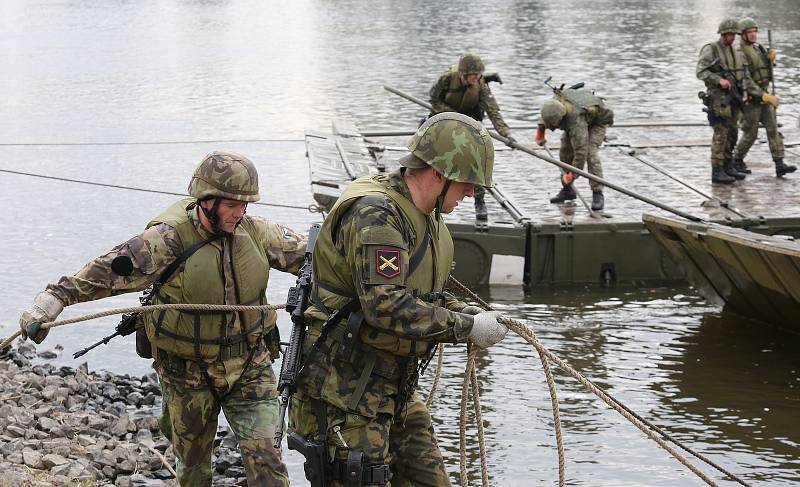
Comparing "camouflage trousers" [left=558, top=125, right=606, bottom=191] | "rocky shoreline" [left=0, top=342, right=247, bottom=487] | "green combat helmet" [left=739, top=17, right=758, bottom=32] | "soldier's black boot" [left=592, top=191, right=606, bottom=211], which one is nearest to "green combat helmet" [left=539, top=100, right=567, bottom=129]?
"camouflage trousers" [left=558, top=125, right=606, bottom=191]

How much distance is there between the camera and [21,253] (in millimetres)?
14773

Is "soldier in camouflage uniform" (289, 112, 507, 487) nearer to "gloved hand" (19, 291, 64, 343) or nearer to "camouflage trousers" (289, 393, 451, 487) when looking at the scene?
"camouflage trousers" (289, 393, 451, 487)

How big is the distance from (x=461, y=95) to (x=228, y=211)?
7646 millimetres

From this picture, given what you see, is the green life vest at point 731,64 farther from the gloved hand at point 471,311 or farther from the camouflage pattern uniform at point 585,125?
the gloved hand at point 471,311

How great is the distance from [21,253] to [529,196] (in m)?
5.89

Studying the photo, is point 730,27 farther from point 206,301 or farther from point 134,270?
point 134,270

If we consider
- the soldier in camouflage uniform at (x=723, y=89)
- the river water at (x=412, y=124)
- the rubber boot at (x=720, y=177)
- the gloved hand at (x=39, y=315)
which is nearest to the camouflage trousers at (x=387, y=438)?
the gloved hand at (x=39, y=315)

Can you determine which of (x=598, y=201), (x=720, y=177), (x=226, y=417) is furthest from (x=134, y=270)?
(x=720, y=177)

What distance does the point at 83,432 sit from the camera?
8.48 metres

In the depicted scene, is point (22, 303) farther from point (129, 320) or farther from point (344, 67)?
point (344, 67)

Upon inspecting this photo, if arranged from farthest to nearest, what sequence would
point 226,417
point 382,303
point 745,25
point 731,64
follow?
point 731,64, point 745,25, point 226,417, point 382,303

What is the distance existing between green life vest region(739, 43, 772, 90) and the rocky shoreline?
7685mm

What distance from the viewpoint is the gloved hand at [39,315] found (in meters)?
5.70

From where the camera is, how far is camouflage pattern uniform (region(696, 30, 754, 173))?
14.0 metres
